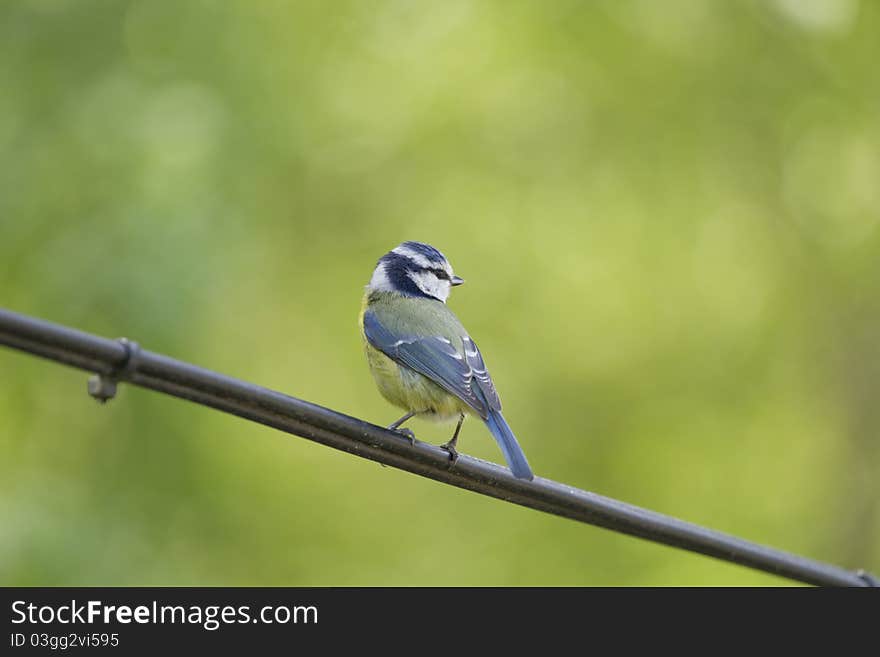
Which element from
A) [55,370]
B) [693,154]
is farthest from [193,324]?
[693,154]

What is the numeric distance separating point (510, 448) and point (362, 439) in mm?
766

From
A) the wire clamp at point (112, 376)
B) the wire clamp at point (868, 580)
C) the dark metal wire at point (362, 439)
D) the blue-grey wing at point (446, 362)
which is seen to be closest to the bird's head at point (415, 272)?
the blue-grey wing at point (446, 362)

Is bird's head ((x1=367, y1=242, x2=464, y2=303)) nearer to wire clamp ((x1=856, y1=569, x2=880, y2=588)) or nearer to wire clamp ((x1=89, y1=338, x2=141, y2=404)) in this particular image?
wire clamp ((x1=856, y1=569, x2=880, y2=588))

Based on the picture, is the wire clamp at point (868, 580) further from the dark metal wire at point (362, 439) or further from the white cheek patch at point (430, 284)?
the white cheek patch at point (430, 284)

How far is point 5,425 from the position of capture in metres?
5.29

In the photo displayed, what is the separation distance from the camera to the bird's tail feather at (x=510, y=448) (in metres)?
3.00

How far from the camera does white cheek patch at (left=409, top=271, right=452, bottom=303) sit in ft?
14.7

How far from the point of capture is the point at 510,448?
329cm

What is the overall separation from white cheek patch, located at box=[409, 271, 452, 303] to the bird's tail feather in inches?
36.5

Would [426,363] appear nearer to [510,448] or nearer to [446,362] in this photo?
[446,362]

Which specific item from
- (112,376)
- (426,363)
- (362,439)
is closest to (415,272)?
(426,363)
